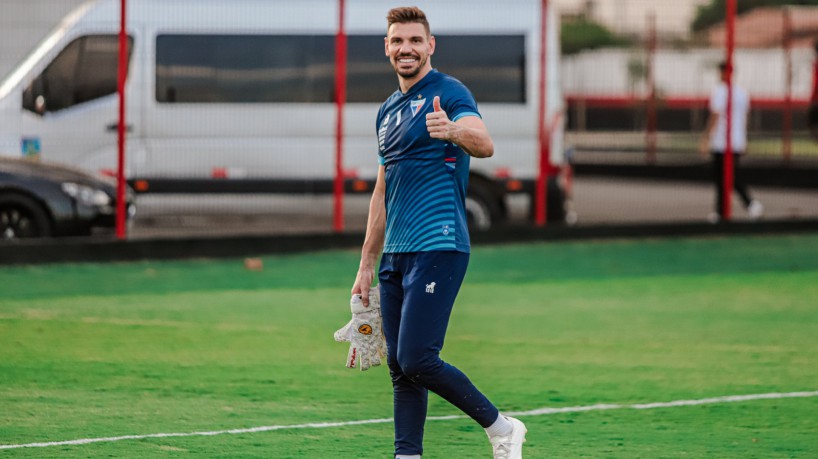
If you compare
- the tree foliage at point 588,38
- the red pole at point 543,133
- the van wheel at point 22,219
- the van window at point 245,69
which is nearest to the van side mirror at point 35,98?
the van wheel at point 22,219

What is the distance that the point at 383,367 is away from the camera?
30.1ft

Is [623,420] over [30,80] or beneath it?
beneath

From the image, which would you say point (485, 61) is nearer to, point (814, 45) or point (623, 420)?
point (814, 45)

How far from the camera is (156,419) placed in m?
7.38

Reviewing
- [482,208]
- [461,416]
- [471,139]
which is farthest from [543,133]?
[471,139]

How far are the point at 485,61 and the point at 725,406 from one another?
9.37 m

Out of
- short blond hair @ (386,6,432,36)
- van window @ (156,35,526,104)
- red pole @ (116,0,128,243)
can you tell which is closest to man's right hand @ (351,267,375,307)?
short blond hair @ (386,6,432,36)

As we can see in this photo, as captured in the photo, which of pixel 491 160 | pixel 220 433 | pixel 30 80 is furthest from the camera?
pixel 491 160

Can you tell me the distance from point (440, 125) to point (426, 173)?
0.33m

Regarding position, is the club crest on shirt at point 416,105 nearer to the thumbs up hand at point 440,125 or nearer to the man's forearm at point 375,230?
the thumbs up hand at point 440,125

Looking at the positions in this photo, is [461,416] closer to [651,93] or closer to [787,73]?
[651,93]

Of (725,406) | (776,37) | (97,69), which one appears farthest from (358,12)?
(725,406)

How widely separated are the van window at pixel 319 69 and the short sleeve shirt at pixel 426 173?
34.8 ft

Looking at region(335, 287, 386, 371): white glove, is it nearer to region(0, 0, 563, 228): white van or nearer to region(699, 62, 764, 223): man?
region(0, 0, 563, 228): white van
